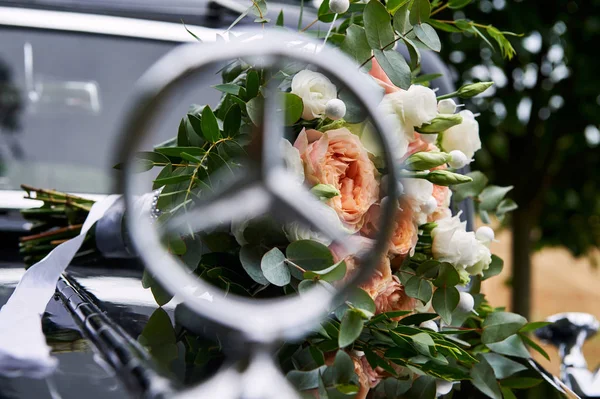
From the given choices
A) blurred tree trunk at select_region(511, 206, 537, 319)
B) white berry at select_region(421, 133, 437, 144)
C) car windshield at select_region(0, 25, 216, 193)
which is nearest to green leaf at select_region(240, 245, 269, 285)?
white berry at select_region(421, 133, 437, 144)

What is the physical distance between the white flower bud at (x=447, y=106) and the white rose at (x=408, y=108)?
9 cm

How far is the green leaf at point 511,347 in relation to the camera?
1309 millimetres

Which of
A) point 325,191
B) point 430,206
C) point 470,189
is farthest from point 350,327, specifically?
point 470,189

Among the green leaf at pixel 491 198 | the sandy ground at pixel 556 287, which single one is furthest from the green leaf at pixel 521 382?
the sandy ground at pixel 556 287

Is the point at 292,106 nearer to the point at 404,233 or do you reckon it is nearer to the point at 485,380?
the point at 404,233

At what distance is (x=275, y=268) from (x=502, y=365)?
A: 0.49 m

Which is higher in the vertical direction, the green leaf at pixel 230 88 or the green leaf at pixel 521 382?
the green leaf at pixel 230 88

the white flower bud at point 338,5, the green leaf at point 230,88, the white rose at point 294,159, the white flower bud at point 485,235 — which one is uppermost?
the white flower bud at point 338,5

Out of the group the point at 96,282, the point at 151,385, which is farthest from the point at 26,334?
the point at 96,282

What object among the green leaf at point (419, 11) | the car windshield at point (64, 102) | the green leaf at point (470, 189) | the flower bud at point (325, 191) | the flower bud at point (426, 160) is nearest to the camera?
the flower bud at point (325, 191)

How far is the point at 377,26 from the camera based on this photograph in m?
1.18

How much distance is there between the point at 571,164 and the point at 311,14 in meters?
2.41

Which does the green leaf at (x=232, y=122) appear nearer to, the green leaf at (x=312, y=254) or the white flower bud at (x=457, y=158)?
the green leaf at (x=312, y=254)

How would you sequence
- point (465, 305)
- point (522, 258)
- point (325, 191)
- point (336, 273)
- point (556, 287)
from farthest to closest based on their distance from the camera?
point (556, 287)
point (522, 258)
point (465, 305)
point (325, 191)
point (336, 273)
